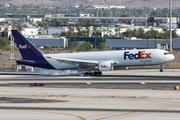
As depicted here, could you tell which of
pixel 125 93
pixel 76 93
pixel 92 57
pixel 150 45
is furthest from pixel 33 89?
pixel 150 45

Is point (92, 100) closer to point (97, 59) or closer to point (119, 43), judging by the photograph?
point (97, 59)

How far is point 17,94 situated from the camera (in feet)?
120

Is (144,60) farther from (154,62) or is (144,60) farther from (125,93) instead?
(125,93)

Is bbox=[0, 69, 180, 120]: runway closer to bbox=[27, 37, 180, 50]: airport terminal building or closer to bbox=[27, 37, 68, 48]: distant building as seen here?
bbox=[27, 37, 180, 50]: airport terminal building

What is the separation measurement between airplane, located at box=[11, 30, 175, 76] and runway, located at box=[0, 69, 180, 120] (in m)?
7.02

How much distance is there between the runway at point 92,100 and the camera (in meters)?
26.2

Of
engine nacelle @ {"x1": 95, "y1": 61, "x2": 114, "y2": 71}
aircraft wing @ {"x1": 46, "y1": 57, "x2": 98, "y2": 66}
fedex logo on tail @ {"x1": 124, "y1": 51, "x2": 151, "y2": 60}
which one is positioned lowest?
→ engine nacelle @ {"x1": 95, "y1": 61, "x2": 114, "y2": 71}

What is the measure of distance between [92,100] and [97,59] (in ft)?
70.2

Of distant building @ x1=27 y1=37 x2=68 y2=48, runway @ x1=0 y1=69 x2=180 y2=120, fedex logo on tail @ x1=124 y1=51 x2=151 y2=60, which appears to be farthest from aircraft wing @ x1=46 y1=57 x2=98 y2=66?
distant building @ x1=27 y1=37 x2=68 y2=48

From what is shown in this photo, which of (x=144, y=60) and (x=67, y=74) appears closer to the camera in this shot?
(x=144, y=60)

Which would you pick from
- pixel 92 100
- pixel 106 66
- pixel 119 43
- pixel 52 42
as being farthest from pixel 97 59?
pixel 52 42

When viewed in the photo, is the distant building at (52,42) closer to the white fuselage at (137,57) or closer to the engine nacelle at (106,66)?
the white fuselage at (137,57)

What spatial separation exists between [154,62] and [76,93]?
20007 mm

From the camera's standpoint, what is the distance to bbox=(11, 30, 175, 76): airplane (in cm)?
5194
